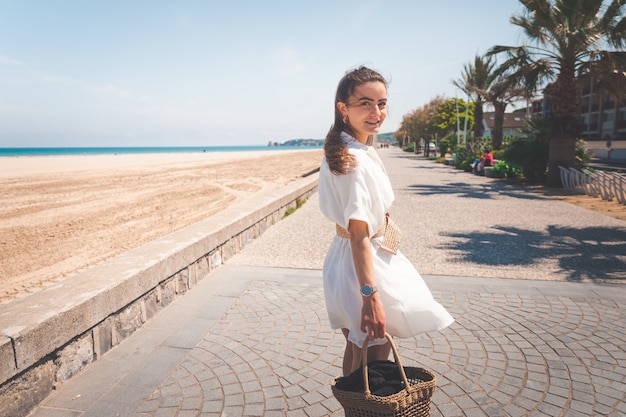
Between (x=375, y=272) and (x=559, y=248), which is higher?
(x=375, y=272)

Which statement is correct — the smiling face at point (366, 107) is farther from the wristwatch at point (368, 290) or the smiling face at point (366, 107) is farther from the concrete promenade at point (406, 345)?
the concrete promenade at point (406, 345)

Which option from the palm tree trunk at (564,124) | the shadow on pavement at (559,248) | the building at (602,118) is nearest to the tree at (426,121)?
the building at (602,118)

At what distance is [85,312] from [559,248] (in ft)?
21.5

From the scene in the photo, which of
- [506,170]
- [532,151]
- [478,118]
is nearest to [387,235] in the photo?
[532,151]

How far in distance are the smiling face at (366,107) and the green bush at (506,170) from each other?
57.8 feet

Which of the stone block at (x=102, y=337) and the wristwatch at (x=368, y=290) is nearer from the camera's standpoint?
the wristwatch at (x=368, y=290)

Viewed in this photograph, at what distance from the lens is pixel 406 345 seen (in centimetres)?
311

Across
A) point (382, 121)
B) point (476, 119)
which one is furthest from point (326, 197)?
point (476, 119)

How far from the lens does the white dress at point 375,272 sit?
161 centimetres

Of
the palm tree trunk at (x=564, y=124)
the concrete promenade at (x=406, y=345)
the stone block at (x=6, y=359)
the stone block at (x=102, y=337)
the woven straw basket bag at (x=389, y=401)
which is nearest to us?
the woven straw basket bag at (x=389, y=401)

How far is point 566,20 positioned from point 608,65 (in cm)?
206

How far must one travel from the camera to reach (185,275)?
426cm

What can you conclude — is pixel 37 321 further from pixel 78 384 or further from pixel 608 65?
pixel 608 65

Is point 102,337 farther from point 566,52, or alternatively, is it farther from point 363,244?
A: point 566,52
